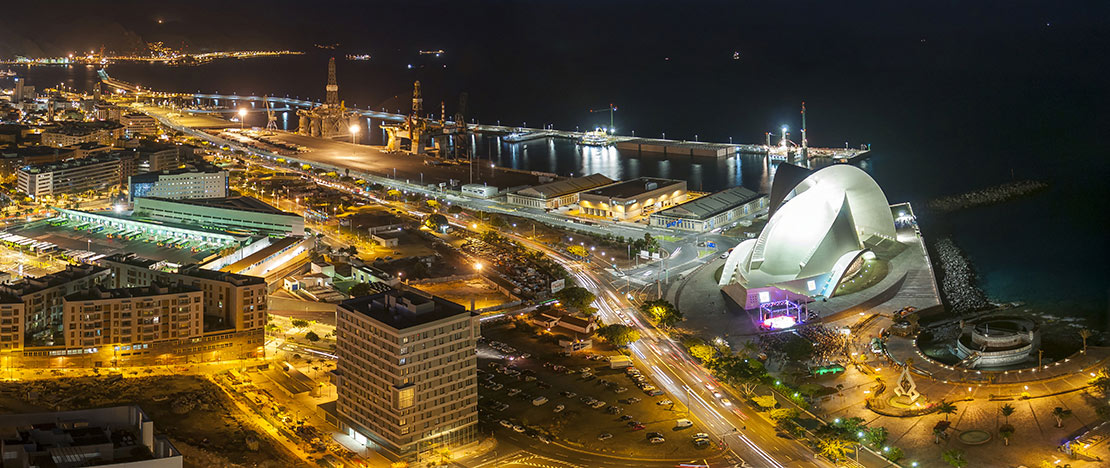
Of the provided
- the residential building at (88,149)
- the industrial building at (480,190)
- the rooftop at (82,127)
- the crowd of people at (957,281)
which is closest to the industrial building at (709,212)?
the crowd of people at (957,281)

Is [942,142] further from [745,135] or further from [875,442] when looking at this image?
[875,442]

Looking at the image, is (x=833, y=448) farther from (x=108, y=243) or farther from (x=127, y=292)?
(x=108, y=243)

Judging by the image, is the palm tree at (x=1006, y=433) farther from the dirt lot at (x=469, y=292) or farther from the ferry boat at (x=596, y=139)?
the ferry boat at (x=596, y=139)

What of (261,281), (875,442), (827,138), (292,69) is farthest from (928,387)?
(292,69)

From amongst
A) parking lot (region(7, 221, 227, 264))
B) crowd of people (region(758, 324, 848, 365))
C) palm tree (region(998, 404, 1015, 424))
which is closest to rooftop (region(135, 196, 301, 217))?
parking lot (region(7, 221, 227, 264))

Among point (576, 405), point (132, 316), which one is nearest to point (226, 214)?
point (132, 316)
